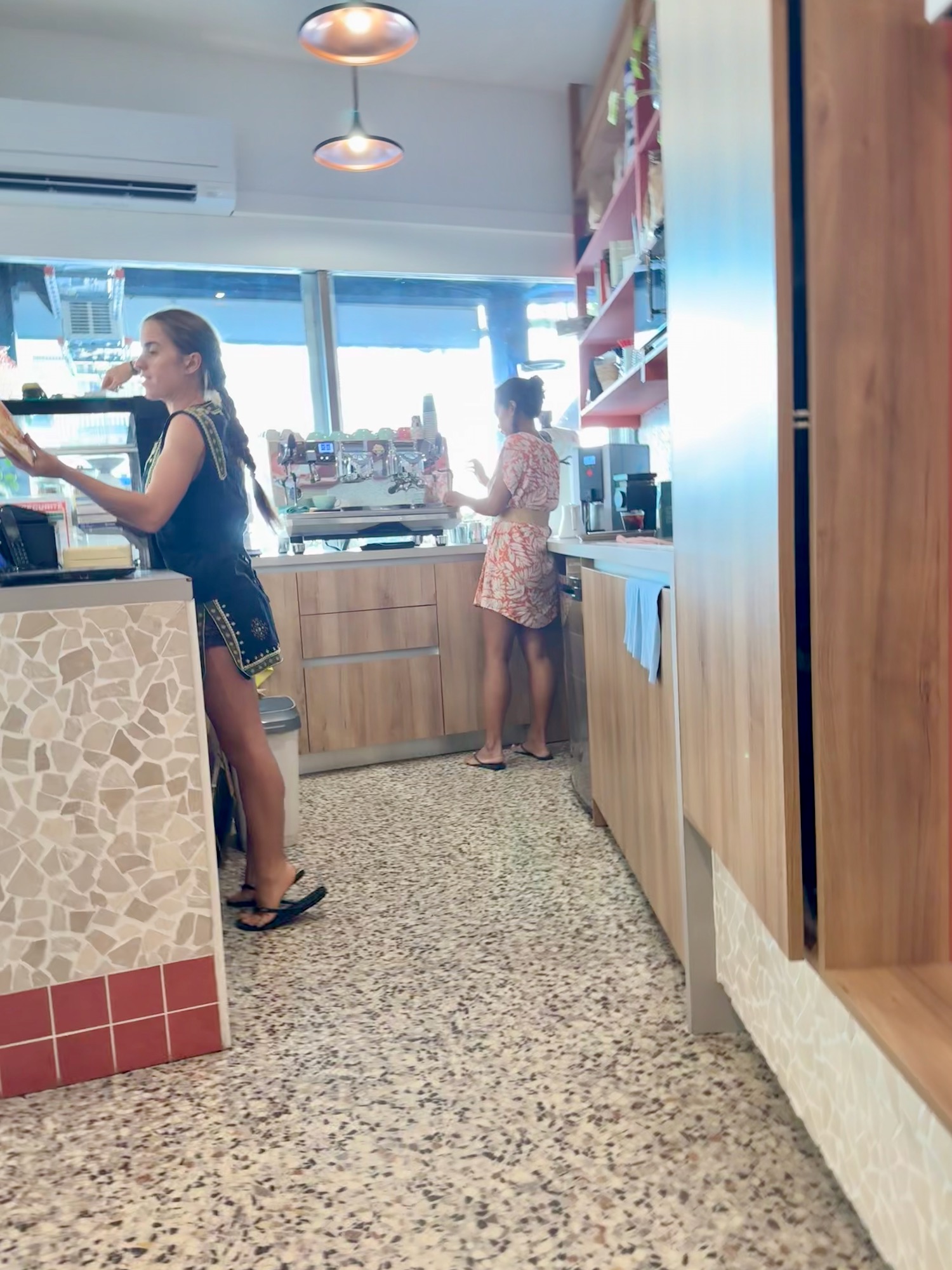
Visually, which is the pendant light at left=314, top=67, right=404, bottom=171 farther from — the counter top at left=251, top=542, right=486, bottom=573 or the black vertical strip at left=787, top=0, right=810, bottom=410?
the black vertical strip at left=787, top=0, right=810, bottom=410

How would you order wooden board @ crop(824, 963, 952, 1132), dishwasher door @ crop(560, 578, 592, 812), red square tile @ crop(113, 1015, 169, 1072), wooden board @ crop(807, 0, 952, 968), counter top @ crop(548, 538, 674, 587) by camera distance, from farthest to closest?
1. dishwasher door @ crop(560, 578, 592, 812)
2. counter top @ crop(548, 538, 674, 587)
3. red square tile @ crop(113, 1015, 169, 1072)
4. wooden board @ crop(807, 0, 952, 968)
5. wooden board @ crop(824, 963, 952, 1132)

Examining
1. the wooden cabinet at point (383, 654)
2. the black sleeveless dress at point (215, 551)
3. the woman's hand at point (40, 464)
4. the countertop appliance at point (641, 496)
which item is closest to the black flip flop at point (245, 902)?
the black sleeveless dress at point (215, 551)

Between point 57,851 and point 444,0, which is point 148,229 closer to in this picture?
point 444,0

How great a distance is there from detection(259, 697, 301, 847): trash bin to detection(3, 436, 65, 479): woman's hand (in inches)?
36.9

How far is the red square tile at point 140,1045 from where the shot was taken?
1.50 meters

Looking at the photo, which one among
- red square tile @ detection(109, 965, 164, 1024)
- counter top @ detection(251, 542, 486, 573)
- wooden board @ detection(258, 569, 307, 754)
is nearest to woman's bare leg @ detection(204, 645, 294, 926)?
red square tile @ detection(109, 965, 164, 1024)

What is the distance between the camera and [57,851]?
143 centimetres

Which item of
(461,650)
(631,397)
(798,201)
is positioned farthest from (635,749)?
(631,397)

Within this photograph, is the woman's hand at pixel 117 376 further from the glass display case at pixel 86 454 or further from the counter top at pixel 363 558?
the counter top at pixel 363 558

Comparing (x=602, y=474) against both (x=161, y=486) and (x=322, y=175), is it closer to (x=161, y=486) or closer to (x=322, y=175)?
(x=161, y=486)

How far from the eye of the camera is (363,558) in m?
3.39

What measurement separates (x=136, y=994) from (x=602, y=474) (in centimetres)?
210

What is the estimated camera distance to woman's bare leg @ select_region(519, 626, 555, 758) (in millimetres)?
3377

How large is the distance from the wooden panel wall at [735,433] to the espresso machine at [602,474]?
136 centimetres
